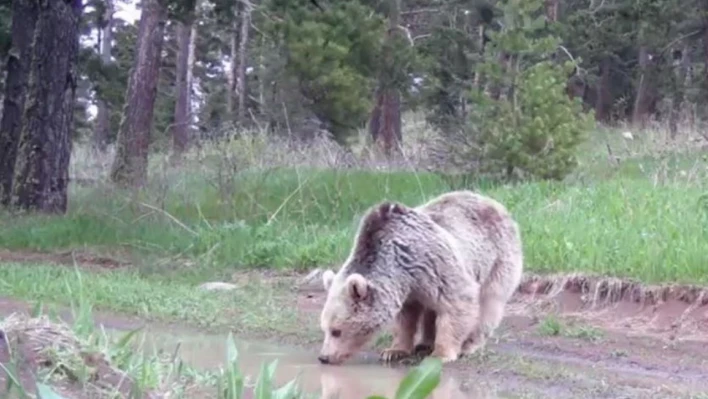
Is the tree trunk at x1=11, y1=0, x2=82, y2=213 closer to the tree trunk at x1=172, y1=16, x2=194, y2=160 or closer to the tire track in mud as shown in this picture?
the tire track in mud

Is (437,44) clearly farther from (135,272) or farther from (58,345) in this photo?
(58,345)

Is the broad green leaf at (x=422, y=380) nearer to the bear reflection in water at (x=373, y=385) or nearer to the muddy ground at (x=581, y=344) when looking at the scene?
the bear reflection in water at (x=373, y=385)

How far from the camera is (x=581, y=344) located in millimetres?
9117

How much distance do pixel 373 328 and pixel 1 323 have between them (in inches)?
134

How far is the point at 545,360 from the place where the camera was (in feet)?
27.5

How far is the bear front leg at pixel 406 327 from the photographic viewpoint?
27.6ft

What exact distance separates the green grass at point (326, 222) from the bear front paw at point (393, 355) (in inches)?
121

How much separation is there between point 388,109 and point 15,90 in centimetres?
1241

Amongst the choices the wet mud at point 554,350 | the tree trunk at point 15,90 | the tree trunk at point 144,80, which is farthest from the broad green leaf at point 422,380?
the tree trunk at point 144,80

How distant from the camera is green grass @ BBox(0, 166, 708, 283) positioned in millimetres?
11102

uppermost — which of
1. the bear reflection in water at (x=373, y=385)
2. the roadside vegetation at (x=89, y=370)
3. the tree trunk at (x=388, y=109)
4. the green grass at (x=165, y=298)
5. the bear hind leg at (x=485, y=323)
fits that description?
the tree trunk at (x=388, y=109)

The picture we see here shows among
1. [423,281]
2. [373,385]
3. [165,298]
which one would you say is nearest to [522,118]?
[165,298]

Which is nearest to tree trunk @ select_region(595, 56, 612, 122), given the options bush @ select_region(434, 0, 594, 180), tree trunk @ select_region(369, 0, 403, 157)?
tree trunk @ select_region(369, 0, 403, 157)

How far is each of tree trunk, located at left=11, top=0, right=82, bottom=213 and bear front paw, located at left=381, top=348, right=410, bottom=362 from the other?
32.3 feet
